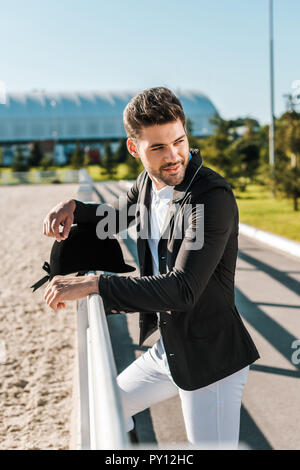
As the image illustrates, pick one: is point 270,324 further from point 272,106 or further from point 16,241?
point 272,106

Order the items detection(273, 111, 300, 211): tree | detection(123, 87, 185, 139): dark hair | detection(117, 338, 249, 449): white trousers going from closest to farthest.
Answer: detection(123, 87, 185, 139): dark hair < detection(117, 338, 249, 449): white trousers < detection(273, 111, 300, 211): tree

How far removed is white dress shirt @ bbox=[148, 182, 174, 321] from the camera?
2.13 meters

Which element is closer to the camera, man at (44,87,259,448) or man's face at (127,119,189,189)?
man at (44,87,259,448)

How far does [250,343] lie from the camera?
2.04 m

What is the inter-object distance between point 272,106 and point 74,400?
1878cm

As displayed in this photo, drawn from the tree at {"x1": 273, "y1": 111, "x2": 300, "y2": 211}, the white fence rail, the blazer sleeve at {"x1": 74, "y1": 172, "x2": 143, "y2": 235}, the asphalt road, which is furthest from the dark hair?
the white fence rail

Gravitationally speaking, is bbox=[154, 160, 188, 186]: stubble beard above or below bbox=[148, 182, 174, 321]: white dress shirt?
above

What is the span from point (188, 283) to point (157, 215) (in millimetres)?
466

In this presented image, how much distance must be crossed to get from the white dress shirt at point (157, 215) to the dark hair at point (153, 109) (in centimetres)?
28

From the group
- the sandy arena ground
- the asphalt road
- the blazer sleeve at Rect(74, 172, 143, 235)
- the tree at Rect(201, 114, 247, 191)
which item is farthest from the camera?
the tree at Rect(201, 114, 247, 191)

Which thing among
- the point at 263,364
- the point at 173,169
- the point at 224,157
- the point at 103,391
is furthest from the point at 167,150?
the point at 224,157

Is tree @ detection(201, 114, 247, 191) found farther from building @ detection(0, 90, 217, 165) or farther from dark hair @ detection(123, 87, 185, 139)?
building @ detection(0, 90, 217, 165)

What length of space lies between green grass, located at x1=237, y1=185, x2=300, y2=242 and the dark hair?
29.5ft
